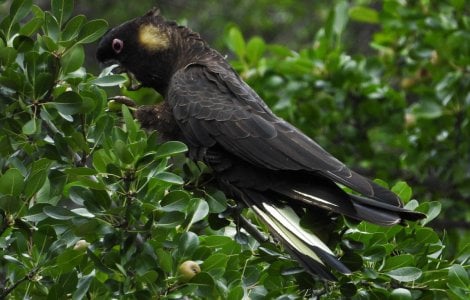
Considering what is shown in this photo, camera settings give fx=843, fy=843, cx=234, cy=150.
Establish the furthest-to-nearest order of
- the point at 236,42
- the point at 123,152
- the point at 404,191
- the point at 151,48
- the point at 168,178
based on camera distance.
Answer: the point at 236,42 → the point at 151,48 → the point at 404,191 → the point at 168,178 → the point at 123,152

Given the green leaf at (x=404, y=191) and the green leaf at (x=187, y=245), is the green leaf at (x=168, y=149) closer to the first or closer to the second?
the green leaf at (x=187, y=245)

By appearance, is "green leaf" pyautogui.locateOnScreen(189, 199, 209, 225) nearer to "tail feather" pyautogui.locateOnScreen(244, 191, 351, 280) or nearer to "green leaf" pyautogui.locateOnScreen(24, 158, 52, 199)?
"tail feather" pyautogui.locateOnScreen(244, 191, 351, 280)

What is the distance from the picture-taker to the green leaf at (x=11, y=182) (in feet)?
8.79

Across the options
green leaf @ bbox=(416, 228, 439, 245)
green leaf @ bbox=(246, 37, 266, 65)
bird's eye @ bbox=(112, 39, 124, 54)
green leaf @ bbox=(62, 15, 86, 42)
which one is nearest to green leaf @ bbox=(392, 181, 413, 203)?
green leaf @ bbox=(416, 228, 439, 245)

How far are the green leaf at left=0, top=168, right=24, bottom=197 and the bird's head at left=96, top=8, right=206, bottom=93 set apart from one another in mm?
1462

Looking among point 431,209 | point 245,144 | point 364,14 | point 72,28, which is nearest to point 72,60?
point 72,28

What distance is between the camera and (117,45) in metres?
4.17

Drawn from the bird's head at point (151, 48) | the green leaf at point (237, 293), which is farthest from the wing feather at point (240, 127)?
the green leaf at point (237, 293)

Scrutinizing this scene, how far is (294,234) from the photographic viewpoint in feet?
9.61

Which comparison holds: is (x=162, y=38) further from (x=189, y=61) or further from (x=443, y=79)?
(x=443, y=79)

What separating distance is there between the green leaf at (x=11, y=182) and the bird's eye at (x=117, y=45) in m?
1.58

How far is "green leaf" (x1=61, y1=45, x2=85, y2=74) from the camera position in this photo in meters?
2.84

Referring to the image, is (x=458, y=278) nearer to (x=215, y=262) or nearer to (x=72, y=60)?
(x=215, y=262)

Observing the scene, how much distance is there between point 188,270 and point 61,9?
103cm
